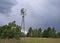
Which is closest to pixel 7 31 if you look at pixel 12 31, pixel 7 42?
pixel 12 31

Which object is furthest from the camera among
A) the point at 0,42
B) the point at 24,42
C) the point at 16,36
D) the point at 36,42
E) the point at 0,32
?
the point at 0,32

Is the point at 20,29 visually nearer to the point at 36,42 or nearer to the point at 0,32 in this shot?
the point at 0,32

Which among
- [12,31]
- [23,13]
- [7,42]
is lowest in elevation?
[7,42]

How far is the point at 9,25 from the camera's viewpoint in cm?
4688

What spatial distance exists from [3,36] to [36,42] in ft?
39.5

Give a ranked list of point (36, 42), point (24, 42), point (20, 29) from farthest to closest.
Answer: point (20, 29) < point (36, 42) < point (24, 42)

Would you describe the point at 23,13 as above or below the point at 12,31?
above

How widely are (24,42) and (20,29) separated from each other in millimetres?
13841

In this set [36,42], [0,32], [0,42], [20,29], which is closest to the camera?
[0,42]

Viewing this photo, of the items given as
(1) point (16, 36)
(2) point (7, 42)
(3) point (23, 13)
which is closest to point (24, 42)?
(2) point (7, 42)

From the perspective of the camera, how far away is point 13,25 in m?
46.7

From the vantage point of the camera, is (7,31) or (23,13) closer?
(7,31)

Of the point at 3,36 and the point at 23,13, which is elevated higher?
the point at 23,13

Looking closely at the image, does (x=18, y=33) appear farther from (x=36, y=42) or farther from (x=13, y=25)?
(x=36, y=42)
